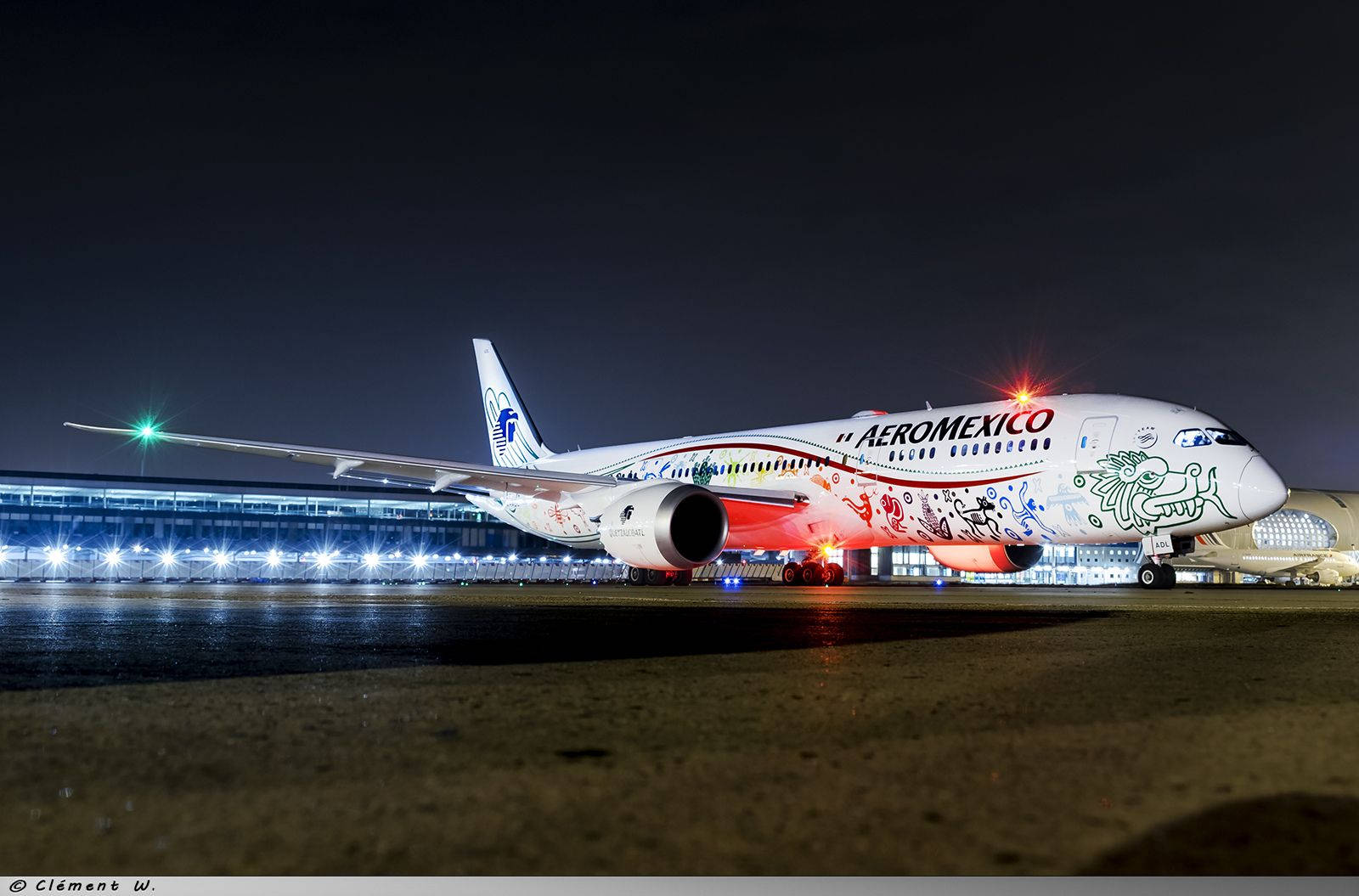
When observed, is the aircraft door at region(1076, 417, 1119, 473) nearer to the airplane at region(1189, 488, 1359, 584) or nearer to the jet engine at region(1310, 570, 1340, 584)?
the airplane at region(1189, 488, 1359, 584)

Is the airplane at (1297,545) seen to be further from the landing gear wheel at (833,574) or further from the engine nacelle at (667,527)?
the engine nacelle at (667,527)

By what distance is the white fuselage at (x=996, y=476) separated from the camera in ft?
50.2

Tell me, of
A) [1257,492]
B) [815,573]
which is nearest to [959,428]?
[1257,492]

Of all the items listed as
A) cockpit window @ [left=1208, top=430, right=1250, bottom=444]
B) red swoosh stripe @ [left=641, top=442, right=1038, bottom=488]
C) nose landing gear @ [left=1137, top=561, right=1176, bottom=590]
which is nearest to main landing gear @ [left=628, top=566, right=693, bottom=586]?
red swoosh stripe @ [left=641, top=442, right=1038, bottom=488]

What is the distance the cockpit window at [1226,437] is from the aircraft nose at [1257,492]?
40cm

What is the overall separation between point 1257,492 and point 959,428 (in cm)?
461

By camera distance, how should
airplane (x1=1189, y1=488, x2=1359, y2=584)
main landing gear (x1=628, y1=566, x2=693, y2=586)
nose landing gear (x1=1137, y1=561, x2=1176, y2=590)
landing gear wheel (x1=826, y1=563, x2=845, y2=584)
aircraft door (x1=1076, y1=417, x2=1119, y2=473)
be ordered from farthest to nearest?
airplane (x1=1189, y1=488, x2=1359, y2=584), landing gear wheel (x1=826, y1=563, x2=845, y2=584), main landing gear (x1=628, y1=566, x2=693, y2=586), nose landing gear (x1=1137, y1=561, x2=1176, y2=590), aircraft door (x1=1076, y1=417, x2=1119, y2=473)

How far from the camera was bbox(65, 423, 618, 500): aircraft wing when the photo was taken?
1952 centimetres

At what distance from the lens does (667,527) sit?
1658 centimetres

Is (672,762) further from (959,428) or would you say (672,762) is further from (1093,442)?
(959,428)

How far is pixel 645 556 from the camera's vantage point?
17.0m

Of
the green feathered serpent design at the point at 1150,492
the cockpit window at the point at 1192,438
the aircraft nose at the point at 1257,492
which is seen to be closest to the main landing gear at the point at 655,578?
the green feathered serpent design at the point at 1150,492

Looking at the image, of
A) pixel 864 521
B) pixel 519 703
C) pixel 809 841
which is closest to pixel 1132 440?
pixel 864 521

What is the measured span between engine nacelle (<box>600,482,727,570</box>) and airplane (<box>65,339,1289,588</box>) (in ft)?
0.09
